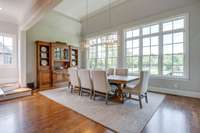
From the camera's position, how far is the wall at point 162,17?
393 cm

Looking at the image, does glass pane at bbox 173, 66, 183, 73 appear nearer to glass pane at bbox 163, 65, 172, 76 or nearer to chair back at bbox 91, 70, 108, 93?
glass pane at bbox 163, 65, 172, 76

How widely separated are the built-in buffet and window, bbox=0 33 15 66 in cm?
108

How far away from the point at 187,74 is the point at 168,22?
80.4 inches

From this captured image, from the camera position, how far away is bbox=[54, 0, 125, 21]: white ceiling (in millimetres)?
5731

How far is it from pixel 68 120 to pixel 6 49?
491 centimetres

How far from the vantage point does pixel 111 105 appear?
3219 mm

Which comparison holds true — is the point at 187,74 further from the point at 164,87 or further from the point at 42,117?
the point at 42,117

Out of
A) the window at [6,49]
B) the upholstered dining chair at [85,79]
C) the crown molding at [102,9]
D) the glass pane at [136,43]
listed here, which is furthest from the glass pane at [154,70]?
the window at [6,49]

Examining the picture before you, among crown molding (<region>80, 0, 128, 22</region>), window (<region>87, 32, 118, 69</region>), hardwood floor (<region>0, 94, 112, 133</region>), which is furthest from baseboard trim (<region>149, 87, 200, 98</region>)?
crown molding (<region>80, 0, 128, 22</region>)

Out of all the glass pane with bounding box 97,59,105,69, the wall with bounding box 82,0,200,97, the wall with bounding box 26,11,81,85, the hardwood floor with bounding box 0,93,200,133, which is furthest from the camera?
the glass pane with bounding box 97,59,105,69

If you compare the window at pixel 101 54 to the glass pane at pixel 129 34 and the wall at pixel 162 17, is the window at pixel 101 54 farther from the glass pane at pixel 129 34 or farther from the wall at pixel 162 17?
the glass pane at pixel 129 34

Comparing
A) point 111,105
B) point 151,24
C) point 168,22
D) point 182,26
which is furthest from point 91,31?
point 111,105

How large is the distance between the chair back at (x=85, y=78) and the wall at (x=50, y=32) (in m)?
2.96

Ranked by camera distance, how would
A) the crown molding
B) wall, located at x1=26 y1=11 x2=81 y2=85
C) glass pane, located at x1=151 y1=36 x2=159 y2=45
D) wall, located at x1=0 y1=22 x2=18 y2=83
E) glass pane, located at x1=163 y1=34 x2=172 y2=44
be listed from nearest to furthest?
glass pane, located at x1=163 y1=34 x2=172 y2=44
glass pane, located at x1=151 y1=36 x2=159 y2=45
wall, located at x1=0 y1=22 x2=18 y2=83
wall, located at x1=26 y1=11 x2=81 y2=85
the crown molding
